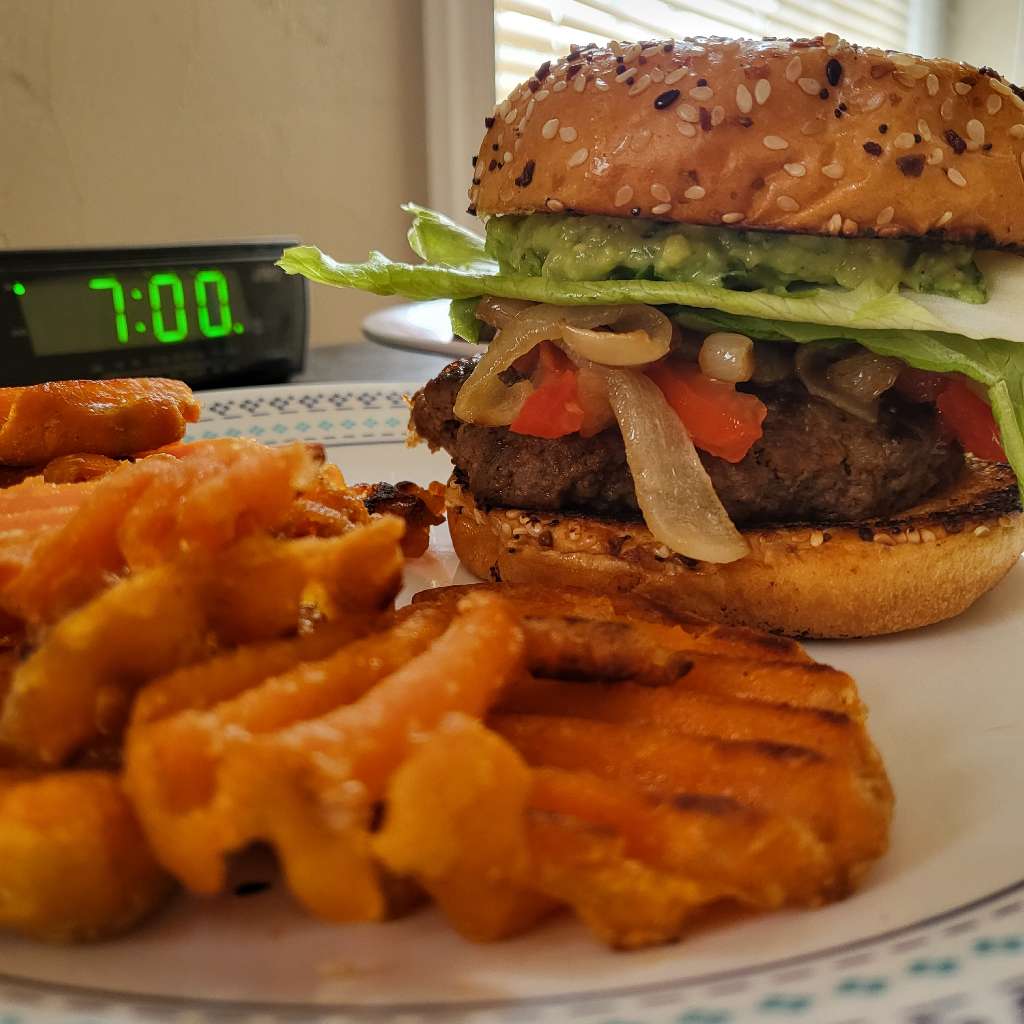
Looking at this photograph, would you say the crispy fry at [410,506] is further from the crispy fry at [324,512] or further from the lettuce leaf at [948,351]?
the lettuce leaf at [948,351]

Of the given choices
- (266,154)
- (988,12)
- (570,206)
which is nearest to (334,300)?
(266,154)

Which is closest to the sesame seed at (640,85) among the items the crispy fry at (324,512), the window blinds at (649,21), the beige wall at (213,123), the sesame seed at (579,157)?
the sesame seed at (579,157)

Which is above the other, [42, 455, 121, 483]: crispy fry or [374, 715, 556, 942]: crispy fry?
[374, 715, 556, 942]: crispy fry

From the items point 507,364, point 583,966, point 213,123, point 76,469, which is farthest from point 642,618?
point 213,123

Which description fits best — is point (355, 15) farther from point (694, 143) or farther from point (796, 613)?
point (796, 613)

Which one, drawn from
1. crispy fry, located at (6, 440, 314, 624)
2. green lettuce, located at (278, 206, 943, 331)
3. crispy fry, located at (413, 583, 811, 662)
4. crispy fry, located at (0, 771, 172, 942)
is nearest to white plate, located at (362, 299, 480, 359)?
green lettuce, located at (278, 206, 943, 331)

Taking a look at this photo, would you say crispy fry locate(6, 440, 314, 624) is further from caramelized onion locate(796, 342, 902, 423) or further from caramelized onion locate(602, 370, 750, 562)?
caramelized onion locate(796, 342, 902, 423)
